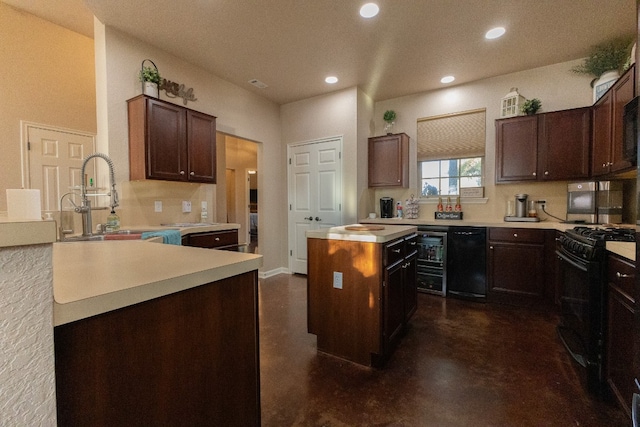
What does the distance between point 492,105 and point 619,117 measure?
4.91 feet

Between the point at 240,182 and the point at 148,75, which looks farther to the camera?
the point at 240,182

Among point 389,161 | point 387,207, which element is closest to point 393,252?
point 387,207

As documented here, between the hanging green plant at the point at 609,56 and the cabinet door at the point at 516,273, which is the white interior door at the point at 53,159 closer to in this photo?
the cabinet door at the point at 516,273

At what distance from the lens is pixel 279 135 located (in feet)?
15.8

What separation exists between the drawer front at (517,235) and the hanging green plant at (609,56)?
195 cm

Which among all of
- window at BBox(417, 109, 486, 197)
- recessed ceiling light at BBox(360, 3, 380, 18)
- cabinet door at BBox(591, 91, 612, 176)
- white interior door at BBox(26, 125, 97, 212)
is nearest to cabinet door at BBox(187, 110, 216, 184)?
white interior door at BBox(26, 125, 97, 212)

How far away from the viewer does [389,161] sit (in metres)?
4.26

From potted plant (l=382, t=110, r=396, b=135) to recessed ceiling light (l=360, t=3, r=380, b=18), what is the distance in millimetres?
1908

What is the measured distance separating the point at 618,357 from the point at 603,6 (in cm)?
294

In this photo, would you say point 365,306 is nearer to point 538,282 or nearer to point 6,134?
point 538,282

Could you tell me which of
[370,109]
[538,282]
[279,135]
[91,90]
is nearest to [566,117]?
[538,282]

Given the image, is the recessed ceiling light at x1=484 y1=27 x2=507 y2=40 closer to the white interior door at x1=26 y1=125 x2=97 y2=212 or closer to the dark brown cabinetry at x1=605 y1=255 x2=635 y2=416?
the dark brown cabinetry at x1=605 y1=255 x2=635 y2=416

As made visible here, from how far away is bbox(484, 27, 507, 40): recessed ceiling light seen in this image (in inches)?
108

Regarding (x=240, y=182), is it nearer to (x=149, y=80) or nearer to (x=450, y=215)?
(x=149, y=80)
